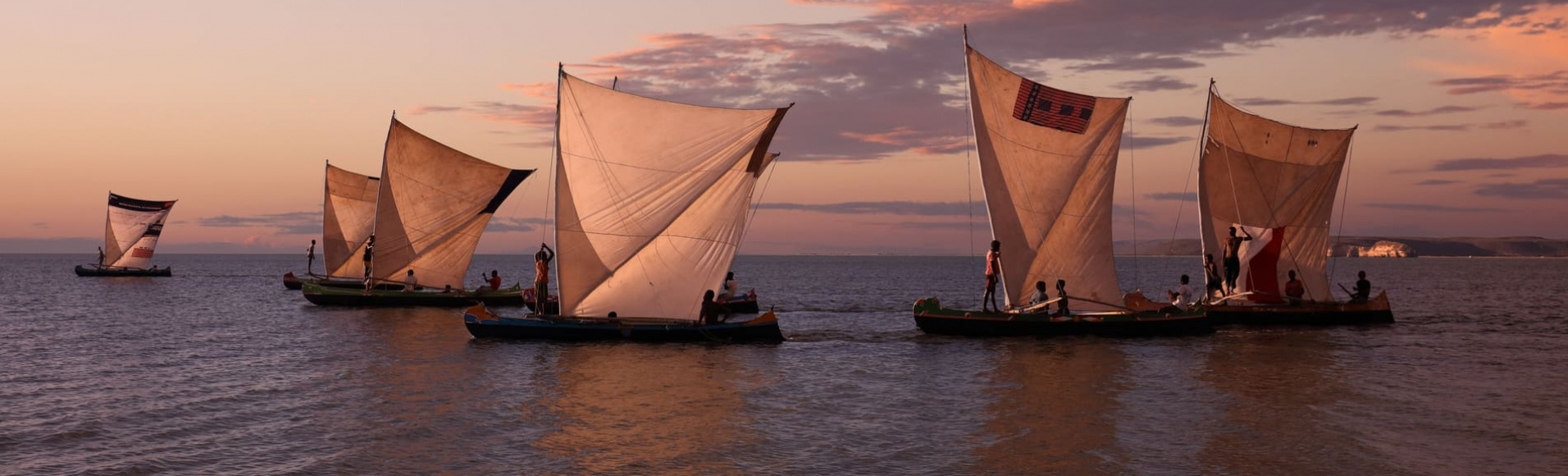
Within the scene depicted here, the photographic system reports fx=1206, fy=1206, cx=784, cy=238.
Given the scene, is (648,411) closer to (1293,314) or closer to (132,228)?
(1293,314)

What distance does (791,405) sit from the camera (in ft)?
82.5

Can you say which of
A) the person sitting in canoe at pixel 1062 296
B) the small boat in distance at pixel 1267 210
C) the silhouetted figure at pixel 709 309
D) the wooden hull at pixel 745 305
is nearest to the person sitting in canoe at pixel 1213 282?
the small boat in distance at pixel 1267 210

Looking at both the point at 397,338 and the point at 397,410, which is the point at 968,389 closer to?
the point at 397,410

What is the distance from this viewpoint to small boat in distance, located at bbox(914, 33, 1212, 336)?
37.0 metres

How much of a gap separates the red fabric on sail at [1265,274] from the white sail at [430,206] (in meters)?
34.2

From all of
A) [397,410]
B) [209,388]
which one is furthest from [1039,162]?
[209,388]

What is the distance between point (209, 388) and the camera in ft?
93.1

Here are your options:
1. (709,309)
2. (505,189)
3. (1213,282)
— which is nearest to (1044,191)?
(709,309)

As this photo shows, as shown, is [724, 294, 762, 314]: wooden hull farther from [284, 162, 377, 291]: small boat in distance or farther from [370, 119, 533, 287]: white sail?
[284, 162, 377, 291]: small boat in distance

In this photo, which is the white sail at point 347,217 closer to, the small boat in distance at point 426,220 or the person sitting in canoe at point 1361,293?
the small boat in distance at point 426,220

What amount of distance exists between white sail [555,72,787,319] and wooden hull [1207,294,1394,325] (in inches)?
773

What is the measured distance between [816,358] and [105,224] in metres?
91.3

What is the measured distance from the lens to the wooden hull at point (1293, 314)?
146 ft

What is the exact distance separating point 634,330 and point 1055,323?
12.9 meters
